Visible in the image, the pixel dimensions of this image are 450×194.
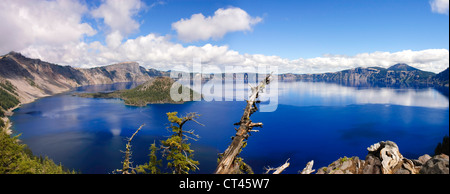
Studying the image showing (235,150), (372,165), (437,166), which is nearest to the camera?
(235,150)

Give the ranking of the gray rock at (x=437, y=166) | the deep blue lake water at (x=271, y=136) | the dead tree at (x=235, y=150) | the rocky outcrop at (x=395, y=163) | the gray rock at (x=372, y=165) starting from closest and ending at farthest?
the dead tree at (x=235, y=150) < the gray rock at (x=437, y=166) < the rocky outcrop at (x=395, y=163) < the gray rock at (x=372, y=165) < the deep blue lake water at (x=271, y=136)

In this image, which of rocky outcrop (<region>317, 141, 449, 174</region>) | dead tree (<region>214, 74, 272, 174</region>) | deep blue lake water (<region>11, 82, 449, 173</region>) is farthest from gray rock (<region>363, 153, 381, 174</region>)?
deep blue lake water (<region>11, 82, 449, 173</region>)

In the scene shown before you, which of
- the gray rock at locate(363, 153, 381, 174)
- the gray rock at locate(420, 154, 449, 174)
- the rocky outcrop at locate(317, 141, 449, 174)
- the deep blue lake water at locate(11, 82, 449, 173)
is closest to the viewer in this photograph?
the gray rock at locate(420, 154, 449, 174)

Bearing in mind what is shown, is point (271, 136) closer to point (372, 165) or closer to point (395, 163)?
point (372, 165)

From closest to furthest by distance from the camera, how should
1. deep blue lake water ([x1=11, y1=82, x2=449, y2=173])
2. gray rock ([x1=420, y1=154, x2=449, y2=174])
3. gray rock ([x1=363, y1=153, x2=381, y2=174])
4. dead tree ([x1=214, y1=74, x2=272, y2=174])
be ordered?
dead tree ([x1=214, y1=74, x2=272, y2=174]), gray rock ([x1=420, y1=154, x2=449, y2=174]), gray rock ([x1=363, y1=153, x2=381, y2=174]), deep blue lake water ([x1=11, y1=82, x2=449, y2=173])

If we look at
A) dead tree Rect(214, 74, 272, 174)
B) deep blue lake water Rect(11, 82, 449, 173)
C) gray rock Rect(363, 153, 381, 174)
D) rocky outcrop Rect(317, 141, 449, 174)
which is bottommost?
deep blue lake water Rect(11, 82, 449, 173)

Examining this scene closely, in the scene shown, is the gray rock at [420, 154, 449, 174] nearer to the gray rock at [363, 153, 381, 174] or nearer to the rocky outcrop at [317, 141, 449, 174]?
the rocky outcrop at [317, 141, 449, 174]

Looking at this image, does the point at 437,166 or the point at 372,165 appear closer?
the point at 437,166

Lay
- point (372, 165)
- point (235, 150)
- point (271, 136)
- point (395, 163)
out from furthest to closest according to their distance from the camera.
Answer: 1. point (271, 136)
2. point (372, 165)
3. point (395, 163)
4. point (235, 150)

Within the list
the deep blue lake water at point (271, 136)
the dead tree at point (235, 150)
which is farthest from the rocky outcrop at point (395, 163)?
the deep blue lake water at point (271, 136)

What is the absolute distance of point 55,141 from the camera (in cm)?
8488

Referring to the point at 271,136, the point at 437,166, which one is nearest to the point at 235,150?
the point at 437,166

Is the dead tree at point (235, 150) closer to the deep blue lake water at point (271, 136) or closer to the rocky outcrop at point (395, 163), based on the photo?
the rocky outcrop at point (395, 163)
